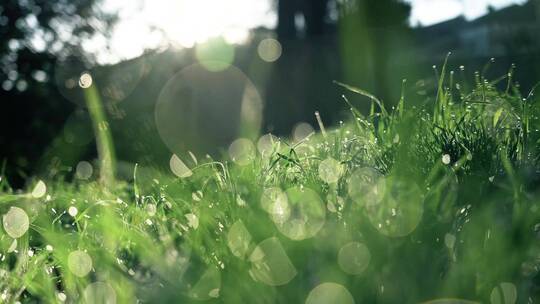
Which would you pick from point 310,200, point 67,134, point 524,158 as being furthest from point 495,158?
point 67,134

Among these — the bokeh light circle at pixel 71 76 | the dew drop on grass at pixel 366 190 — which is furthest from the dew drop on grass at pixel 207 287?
the bokeh light circle at pixel 71 76

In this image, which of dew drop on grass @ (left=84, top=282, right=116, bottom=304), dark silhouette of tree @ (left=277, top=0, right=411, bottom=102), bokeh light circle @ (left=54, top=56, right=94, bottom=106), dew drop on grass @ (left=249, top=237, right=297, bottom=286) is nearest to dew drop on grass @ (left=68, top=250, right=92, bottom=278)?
dew drop on grass @ (left=84, top=282, right=116, bottom=304)

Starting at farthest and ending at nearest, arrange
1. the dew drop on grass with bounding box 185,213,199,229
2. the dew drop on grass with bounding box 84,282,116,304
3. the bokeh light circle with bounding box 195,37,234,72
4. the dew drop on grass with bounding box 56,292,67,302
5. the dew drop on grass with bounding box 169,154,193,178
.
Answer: the bokeh light circle with bounding box 195,37,234,72 < the dew drop on grass with bounding box 169,154,193,178 < the dew drop on grass with bounding box 185,213,199,229 < the dew drop on grass with bounding box 56,292,67,302 < the dew drop on grass with bounding box 84,282,116,304

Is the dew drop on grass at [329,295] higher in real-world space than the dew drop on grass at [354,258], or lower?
lower

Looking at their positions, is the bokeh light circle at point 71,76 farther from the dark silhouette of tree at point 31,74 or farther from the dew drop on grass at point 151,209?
the dew drop on grass at point 151,209

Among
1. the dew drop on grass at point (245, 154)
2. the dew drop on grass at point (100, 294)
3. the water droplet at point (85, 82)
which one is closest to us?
the dew drop on grass at point (100, 294)

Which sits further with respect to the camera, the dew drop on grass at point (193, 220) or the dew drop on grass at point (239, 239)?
the dew drop on grass at point (193, 220)

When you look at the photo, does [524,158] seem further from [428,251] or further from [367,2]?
[367,2]

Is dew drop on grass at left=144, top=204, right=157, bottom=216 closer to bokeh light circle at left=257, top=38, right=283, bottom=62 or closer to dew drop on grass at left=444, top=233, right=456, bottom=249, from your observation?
dew drop on grass at left=444, top=233, right=456, bottom=249
